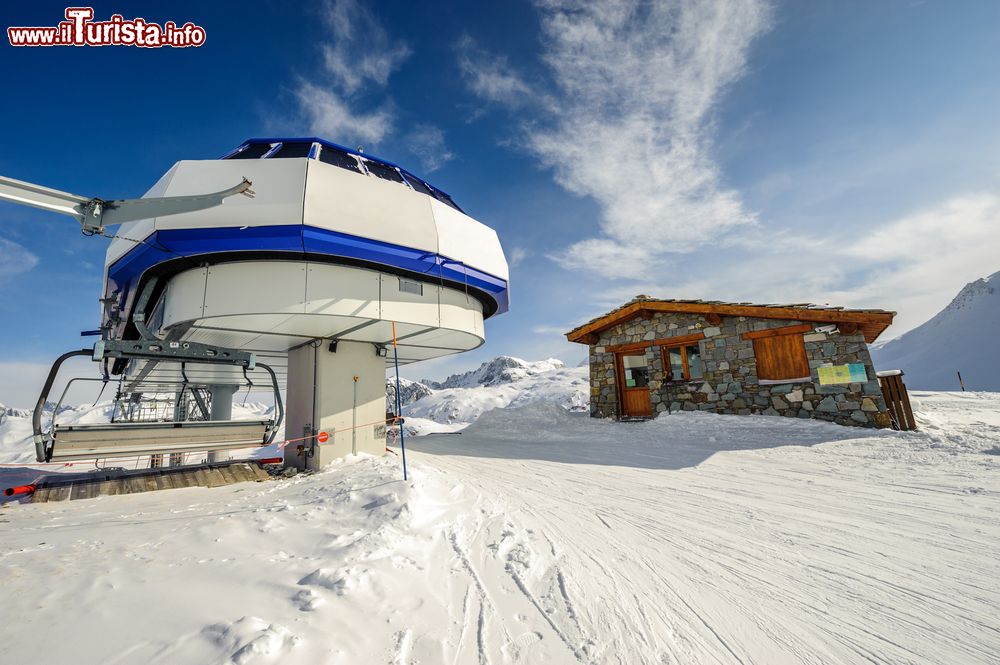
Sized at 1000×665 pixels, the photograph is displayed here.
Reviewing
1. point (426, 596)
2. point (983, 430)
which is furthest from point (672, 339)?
point (426, 596)

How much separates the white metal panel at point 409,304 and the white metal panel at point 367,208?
759mm

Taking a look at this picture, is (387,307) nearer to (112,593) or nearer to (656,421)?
(112,593)

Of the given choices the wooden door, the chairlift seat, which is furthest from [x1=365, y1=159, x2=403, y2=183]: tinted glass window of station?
the wooden door

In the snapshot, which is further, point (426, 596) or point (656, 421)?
point (656, 421)

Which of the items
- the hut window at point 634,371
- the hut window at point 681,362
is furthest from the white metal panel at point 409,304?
the hut window at point 634,371

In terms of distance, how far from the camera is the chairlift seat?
482cm

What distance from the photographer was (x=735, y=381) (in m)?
10.8

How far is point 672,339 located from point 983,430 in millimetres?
6379

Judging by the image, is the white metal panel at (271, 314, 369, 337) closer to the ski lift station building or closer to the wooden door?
the ski lift station building

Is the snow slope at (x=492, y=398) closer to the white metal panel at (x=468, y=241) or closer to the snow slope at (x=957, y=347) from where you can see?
the white metal panel at (x=468, y=241)

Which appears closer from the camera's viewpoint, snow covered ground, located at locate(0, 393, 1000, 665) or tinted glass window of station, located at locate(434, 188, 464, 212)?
snow covered ground, located at locate(0, 393, 1000, 665)

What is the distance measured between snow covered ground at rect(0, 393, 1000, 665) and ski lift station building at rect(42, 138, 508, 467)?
2568 mm

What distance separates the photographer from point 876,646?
204 cm

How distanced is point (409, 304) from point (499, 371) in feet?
365
